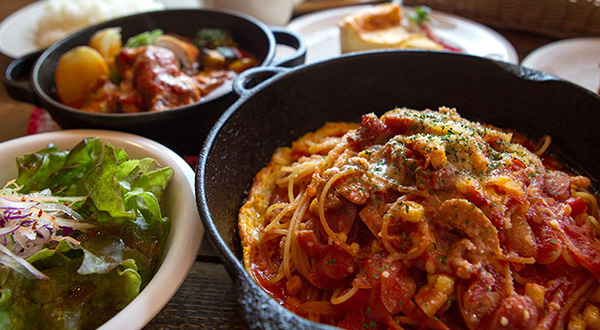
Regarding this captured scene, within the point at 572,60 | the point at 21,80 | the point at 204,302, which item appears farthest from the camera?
the point at 572,60

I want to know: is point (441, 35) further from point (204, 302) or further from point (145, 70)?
point (204, 302)

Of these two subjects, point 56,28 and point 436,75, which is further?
point 56,28

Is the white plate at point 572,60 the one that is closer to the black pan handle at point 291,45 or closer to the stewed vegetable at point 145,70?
the black pan handle at point 291,45

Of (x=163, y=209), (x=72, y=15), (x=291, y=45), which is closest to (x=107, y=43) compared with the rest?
(x=72, y=15)

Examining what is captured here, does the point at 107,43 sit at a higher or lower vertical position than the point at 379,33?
lower

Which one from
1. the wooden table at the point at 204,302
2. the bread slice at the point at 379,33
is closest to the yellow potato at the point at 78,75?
the wooden table at the point at 204,302

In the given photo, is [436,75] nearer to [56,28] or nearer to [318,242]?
[318,242]

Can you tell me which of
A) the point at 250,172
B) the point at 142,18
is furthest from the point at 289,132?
the point at 142,18
